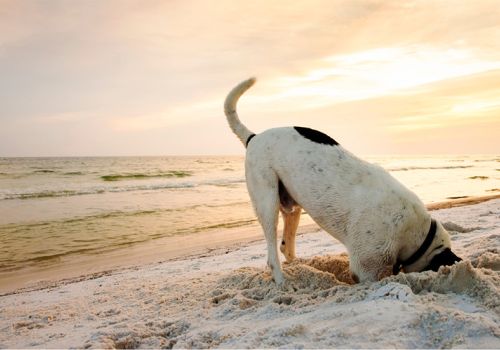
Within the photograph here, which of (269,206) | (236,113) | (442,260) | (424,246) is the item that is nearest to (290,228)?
(269,206)

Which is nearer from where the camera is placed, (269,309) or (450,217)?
(269,309)

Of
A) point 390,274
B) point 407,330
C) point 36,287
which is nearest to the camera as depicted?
point 407,330

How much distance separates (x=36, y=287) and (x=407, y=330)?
526cm

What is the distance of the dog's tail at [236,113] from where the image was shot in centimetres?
475

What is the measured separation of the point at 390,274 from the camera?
12.1 ft

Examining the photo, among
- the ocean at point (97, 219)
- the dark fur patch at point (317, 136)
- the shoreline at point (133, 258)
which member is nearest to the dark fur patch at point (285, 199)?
the dark fur patch at point (317, 136)

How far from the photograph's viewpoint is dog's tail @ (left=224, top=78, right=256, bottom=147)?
475cm

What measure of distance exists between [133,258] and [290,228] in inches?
158

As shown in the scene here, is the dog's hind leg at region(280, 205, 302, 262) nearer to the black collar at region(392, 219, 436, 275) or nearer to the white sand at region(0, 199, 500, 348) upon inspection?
the white sand at region(0, 199, 500, 348)

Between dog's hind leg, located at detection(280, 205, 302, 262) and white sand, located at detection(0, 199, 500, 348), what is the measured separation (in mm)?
307

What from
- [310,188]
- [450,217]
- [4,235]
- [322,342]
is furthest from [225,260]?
[4,235]

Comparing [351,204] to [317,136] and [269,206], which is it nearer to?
[317,136]

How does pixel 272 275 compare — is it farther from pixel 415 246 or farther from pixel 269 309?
pixel 415 246

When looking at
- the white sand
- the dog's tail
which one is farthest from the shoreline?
the dog's tail
